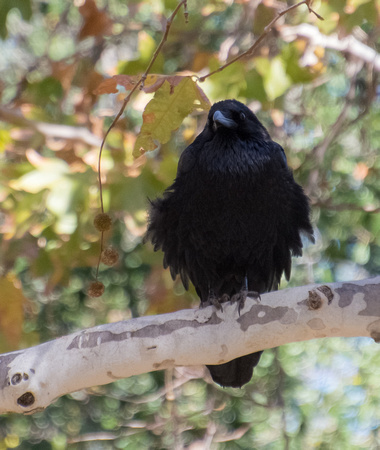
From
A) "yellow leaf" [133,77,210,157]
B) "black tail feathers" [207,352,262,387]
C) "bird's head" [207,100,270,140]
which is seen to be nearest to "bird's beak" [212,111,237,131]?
"bird's head" [207,100,270,140]

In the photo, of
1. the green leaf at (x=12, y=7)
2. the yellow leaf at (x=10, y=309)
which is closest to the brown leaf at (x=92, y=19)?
the green leaf at (x=12, y=7)

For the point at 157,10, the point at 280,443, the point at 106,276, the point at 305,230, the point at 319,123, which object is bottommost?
the point at 280,443

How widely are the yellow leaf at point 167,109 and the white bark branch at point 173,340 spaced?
73cm

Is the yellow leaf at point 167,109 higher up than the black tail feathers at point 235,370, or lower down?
higher up

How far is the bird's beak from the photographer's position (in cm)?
298

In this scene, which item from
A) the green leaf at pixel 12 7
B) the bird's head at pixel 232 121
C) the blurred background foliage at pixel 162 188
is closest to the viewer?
the green leaf at pixel 12 7

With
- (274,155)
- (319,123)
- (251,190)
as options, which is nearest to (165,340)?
(251,190)

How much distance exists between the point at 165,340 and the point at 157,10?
2.62m

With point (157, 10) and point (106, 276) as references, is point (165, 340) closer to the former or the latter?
point (157, 10)

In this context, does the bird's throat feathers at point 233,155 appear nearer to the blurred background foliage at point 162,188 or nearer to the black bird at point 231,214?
the black bird at point 231,214

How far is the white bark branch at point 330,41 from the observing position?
155 inches

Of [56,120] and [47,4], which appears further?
[47,4]

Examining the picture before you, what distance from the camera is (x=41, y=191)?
10.5 feet

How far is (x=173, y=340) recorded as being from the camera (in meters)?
2.11
